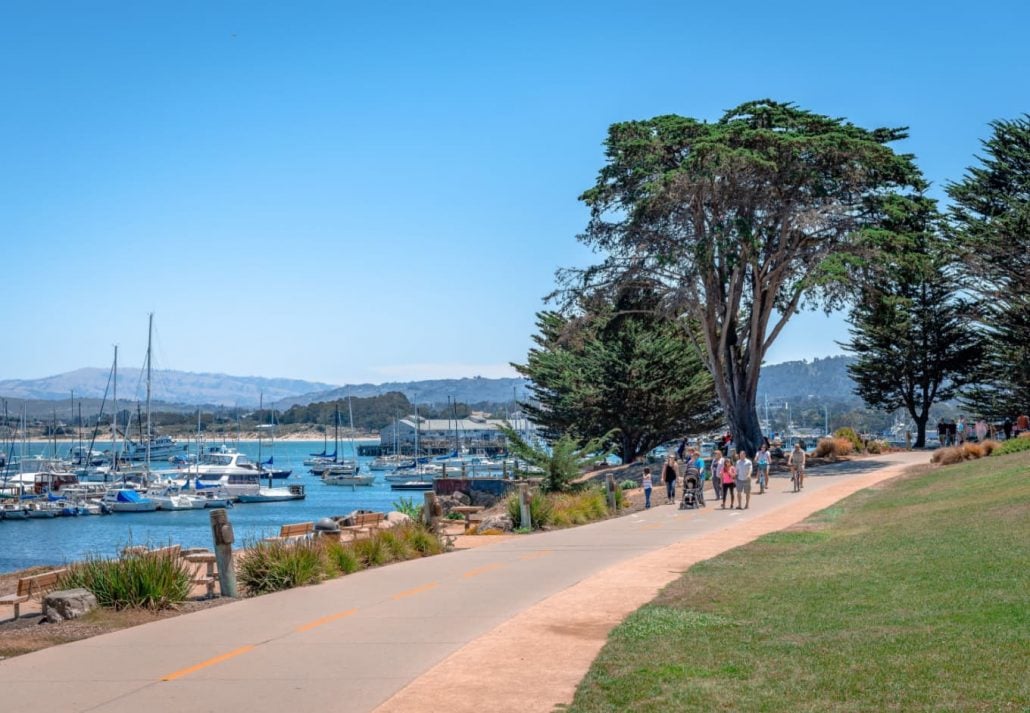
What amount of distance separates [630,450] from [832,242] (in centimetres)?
1980

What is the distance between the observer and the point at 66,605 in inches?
555

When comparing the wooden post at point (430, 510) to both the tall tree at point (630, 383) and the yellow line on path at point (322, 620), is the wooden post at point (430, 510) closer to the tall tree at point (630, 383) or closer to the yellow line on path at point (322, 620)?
the yellow line on path at point (322, 620)

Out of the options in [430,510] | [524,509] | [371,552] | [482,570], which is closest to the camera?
[482,570]

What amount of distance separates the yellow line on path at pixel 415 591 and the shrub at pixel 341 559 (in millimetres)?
1998

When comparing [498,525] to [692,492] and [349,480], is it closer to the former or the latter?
[692,492]

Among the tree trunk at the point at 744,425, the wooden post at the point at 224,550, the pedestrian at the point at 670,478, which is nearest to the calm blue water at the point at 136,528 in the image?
the pedestrian at the point at 670,478

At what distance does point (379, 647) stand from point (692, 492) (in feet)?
68.5

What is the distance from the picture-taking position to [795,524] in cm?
2459

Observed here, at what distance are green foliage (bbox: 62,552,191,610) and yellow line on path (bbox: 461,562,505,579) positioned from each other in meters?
4.60

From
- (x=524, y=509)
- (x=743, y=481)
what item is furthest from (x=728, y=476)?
(x=524, y=509)

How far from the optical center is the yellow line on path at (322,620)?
13.1 metres

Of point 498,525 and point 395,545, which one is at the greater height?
point 395,545

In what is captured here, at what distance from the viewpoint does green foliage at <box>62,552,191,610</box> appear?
14688 mm

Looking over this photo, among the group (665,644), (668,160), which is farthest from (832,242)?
(665,644)
